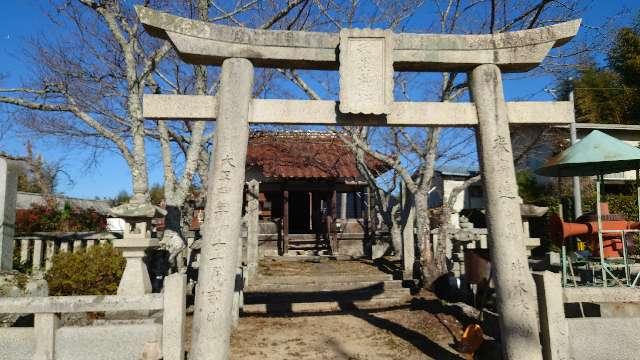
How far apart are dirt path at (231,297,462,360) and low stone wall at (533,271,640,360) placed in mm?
1692

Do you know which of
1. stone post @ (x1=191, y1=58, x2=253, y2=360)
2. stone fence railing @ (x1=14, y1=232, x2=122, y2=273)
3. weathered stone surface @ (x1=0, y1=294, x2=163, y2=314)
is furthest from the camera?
stone fence railing @ (x1=14, y1=232, x2=122, y2=273)

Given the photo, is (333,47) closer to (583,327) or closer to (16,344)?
(583,327)

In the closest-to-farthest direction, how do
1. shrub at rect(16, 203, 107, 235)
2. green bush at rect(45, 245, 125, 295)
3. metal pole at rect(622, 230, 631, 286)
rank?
1. metal pole at rect(622, 230, 631, 286)
2. green bush at rect(45, 245, 125, 295)
3. shrub at rect(16, 203, 107, 235)

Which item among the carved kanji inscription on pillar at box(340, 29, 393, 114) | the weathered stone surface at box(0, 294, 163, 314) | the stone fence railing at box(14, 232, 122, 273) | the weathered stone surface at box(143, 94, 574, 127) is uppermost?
the carved kanji inscription on pillar at box(340, 29, 393, 114)

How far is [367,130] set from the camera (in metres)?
12.3

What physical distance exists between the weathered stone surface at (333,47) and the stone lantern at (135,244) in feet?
7.64

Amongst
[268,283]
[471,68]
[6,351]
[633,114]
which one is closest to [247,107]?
[471,68]

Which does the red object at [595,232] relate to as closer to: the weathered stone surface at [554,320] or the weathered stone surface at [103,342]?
the weathered stone surface at [554,320]

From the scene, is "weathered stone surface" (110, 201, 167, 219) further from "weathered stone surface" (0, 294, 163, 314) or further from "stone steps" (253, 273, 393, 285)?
"stone steps" (253, 273, 393, 285)

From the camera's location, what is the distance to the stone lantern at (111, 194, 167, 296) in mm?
5742

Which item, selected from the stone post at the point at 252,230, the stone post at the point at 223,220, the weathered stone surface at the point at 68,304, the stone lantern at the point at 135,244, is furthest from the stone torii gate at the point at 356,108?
the stone post at the point at 252,230

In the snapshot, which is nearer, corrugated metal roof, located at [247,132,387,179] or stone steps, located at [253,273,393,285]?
stone steps, located at [253,273,393,285]

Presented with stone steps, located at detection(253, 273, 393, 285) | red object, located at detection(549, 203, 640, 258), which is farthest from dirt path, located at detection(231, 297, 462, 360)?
red object, located at detection(549, 203, 640, 258)

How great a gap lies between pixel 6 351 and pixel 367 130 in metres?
9.80
